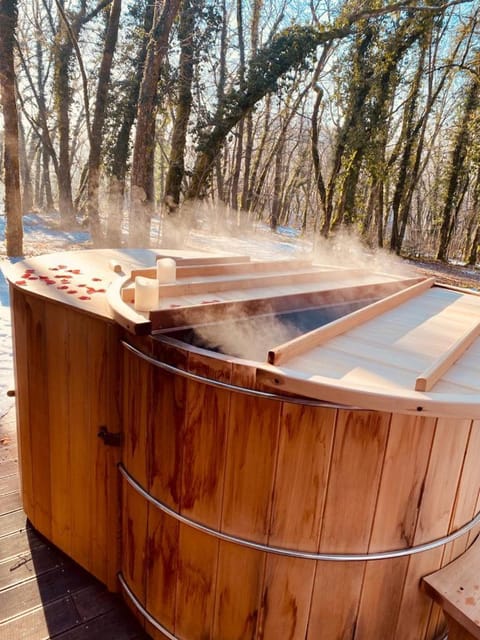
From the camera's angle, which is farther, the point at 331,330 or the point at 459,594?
the point at 331,330

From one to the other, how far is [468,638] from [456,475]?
22.2 inches

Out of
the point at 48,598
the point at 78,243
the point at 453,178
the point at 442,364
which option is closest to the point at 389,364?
the point at 442,364

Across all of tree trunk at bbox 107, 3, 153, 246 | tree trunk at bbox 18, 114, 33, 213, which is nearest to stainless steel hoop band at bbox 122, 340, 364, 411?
tree trunk at bbox 107, 3, 153, 246

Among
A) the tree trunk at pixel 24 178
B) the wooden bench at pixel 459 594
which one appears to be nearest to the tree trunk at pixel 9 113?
the wooden bench at pixel 459 594

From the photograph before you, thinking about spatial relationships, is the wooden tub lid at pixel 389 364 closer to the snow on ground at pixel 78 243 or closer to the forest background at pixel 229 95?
the snow on ground at pixel 78 243

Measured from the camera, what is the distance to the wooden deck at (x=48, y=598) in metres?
1.69

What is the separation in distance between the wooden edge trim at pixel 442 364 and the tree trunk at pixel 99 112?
336 inches

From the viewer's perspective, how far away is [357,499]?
132 cm

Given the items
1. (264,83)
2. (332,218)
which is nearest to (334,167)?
(332,218)

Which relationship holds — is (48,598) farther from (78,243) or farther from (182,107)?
(78,243)

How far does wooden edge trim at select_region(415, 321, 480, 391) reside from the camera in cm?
118

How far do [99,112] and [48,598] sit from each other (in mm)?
8994

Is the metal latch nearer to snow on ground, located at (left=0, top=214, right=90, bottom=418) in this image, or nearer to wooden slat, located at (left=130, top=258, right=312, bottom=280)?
wooden slat, located at (left=130, top=258, right=312, bottom=280)

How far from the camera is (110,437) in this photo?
5.54 ft
